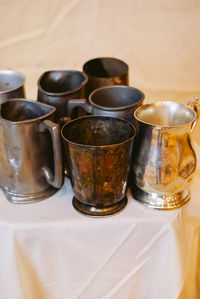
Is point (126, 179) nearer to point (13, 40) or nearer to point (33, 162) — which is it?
point (33, 162)

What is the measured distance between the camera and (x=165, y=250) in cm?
68

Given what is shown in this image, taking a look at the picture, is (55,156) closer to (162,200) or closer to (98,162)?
(98,162)

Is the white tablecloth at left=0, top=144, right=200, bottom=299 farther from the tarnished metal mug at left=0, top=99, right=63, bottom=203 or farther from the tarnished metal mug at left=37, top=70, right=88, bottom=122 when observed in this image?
the tarnished metal mug at left=37, top=70, right=88, bottom=122

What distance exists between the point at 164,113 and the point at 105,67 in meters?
0.32

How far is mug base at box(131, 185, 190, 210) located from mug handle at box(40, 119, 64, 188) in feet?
0.47

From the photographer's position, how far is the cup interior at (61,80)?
90cm

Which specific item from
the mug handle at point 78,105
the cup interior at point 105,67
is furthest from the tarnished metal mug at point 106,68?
the mug handle at point 78,105

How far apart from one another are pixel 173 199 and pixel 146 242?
89 mm

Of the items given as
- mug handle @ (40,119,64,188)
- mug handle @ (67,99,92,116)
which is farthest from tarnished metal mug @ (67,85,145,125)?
mug handle @ (40,119,64,188)

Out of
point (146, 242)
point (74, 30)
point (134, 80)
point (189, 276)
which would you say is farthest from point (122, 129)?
point (74, 30)

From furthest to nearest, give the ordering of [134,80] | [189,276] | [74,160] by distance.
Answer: [134,80] < [189,276] < [74,160]

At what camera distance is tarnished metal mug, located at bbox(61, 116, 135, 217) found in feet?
2.05

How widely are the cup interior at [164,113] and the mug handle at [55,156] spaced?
6.0 inches

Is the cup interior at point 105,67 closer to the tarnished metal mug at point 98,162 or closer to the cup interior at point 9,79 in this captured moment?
the cup interior at point 9,79
